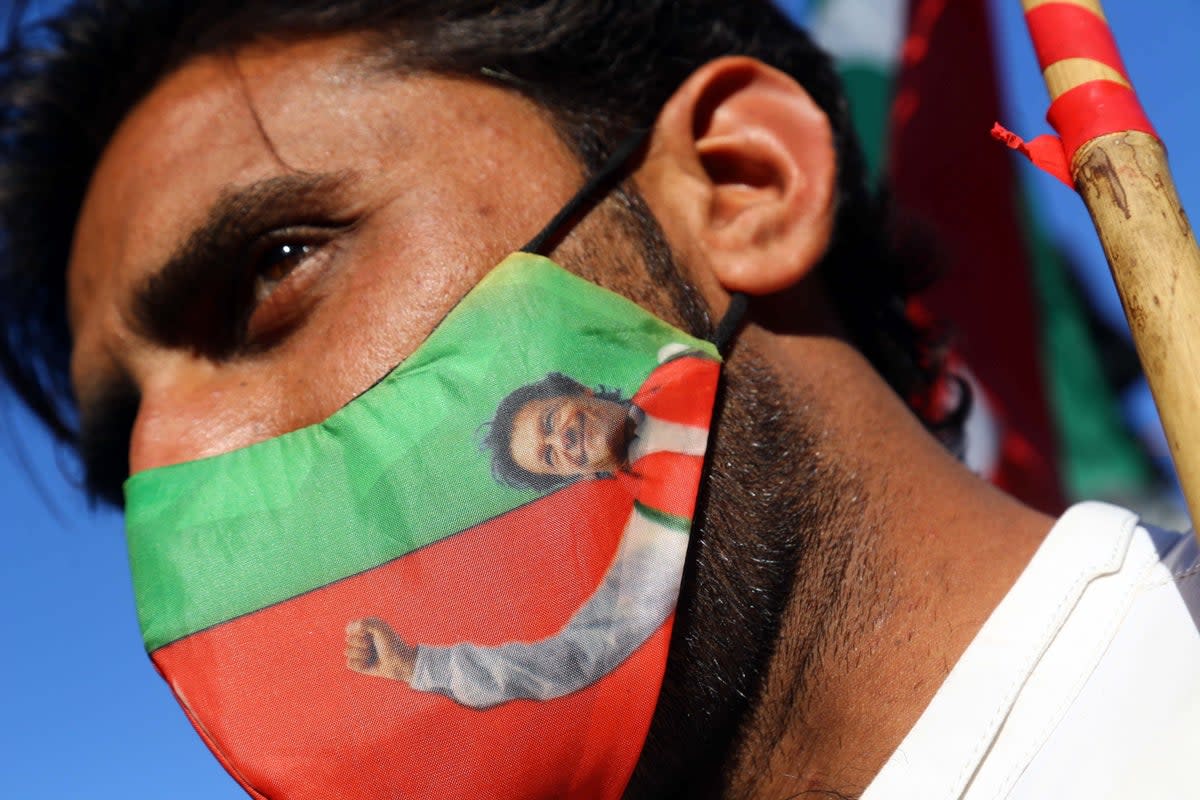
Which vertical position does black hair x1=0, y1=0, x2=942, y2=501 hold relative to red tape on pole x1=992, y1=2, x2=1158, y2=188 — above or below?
below

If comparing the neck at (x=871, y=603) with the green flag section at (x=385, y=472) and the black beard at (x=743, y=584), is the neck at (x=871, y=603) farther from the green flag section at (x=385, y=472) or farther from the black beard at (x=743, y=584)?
the green flag section at (x=385, y=472)

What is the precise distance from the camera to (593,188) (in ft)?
7.39

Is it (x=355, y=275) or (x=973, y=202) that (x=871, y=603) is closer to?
(x=355, y=275)

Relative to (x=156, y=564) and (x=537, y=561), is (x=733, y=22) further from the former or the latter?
(x=156, y=564)

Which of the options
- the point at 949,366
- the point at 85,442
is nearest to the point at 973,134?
the point at 949,366

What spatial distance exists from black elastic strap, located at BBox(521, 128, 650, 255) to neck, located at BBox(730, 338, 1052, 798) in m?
0.43

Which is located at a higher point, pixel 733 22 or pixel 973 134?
pixel 733 22

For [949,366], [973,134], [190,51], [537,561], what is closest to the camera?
[537,561]

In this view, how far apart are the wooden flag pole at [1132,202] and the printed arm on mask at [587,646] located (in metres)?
0.78

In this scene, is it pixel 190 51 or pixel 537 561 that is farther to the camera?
pixel 190 51

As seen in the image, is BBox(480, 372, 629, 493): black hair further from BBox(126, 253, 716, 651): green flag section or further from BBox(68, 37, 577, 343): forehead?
BBox(68, 37, 577, 343): forehead

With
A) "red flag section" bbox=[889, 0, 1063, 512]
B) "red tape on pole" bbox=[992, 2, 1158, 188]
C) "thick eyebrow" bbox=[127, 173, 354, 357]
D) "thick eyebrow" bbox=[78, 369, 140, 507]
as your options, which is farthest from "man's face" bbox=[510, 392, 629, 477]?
"red flag section" bbox=[889, 0, 1063, 512]

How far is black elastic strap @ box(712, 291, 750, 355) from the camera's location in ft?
7.07

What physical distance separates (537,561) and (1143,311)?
894 mm
